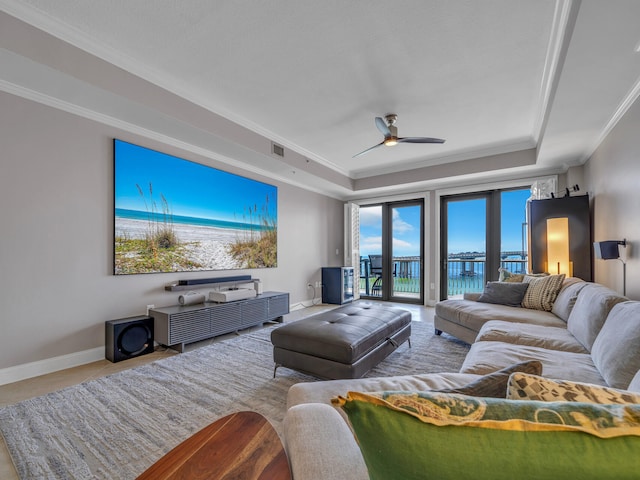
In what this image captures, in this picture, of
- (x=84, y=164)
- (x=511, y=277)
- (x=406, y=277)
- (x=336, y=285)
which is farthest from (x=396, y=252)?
(x=84, y=164)

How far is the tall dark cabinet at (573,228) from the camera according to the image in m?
3.61

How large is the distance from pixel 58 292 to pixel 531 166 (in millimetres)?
6040

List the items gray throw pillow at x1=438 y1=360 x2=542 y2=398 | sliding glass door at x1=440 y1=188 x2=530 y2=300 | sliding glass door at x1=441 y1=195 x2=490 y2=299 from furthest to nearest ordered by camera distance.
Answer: sliding glass door at x1=441 y1=195 x2=490 y2=299 < sliding glass door at x1=440 y1=188 x2=530 y2=300 < gray throw pillow at x1=438 y1=360 x2=542 y2=398

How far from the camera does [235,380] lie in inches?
94.2

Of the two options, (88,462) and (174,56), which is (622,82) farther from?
(88,462)

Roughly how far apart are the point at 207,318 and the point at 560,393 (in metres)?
3.29

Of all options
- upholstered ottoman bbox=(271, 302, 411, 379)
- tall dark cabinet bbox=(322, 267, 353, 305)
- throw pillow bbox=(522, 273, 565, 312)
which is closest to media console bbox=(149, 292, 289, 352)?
upholstered ottoman bbox=(271, 302, 411, 379)

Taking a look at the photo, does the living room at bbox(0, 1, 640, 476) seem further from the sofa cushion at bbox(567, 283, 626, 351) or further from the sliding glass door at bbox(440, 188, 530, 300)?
the sliding glass door at bbox(440, 188, 530, 300)

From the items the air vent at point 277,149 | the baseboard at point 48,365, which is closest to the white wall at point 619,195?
the air vent at point 277,149

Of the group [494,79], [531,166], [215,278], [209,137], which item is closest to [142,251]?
[215,278]

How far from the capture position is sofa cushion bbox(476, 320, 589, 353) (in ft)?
6.45

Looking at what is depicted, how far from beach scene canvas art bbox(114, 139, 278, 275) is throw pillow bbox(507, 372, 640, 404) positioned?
136 inches

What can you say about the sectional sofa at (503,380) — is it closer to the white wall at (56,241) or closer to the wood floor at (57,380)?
the wood floor at (57,380)

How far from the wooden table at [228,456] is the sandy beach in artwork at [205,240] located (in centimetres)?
298
